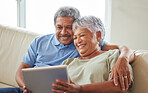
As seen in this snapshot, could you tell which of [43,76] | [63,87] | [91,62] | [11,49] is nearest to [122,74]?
[91,62]

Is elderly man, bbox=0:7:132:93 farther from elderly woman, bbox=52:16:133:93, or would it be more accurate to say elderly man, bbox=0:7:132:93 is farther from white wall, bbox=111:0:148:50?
white wall, bbox=111:0:148:50

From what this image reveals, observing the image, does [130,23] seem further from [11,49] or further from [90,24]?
[11,49]

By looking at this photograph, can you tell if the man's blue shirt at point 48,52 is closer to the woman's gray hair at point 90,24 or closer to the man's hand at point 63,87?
the woman's gray hair at point 90,24

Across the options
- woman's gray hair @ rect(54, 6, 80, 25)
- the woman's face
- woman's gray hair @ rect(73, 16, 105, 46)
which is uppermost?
woman's gray hair @ rect(54, 6, 80, 25)

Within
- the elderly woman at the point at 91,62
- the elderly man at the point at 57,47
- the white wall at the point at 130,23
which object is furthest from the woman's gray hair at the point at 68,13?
the white wall at the point at 130,23

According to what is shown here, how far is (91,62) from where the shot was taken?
4.97 feet

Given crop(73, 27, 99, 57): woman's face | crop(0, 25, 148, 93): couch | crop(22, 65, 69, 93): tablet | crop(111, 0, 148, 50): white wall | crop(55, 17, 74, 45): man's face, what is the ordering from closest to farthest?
crop(22, 65, 69, 93): tablet, crop(73, 27, 99, 57): woman's face, crop(55, 17, 74, 45): man's face, crop(0, 25, 148, 93): couch, crop(111, 0, 148, 50): white wall

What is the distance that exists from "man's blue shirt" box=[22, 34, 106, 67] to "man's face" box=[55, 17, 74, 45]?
0.06m

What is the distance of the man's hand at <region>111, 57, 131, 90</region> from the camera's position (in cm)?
130

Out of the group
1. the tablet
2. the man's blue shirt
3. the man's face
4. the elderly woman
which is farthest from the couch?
the tablet

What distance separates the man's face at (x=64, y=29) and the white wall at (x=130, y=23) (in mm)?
1091

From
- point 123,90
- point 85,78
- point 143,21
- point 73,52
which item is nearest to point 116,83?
point 123,90

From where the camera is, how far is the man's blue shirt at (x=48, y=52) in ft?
5.88

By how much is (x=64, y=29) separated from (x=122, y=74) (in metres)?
0.64
